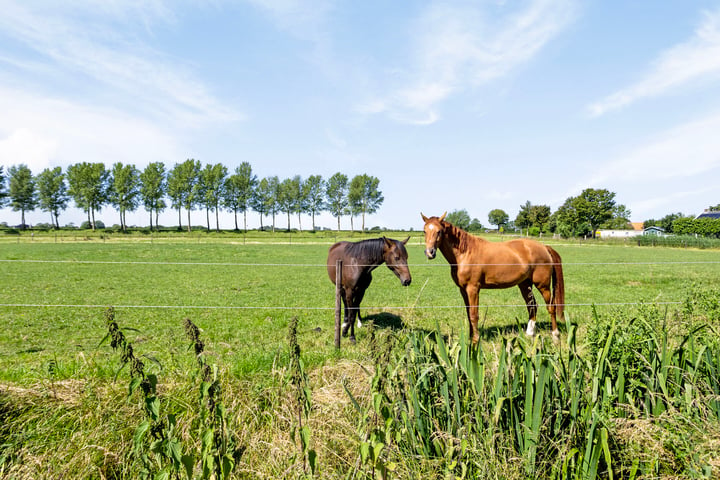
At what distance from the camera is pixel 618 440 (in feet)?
6.76

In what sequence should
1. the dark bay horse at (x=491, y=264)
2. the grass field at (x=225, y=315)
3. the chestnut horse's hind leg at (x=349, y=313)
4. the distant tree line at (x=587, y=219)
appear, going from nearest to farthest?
the grass field at (x=225, y=315) < the dark bay horse at (x=491, y=264) < the chestnut horse's hind leg at (x=349, y=313) < the distant tree line at (x=587, y=219)

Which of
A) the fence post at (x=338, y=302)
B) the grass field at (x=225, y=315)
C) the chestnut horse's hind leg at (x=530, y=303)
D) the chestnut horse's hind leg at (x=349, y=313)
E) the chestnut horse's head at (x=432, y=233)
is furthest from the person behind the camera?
the chestnut horse's hind leg at (x=349, y=313)

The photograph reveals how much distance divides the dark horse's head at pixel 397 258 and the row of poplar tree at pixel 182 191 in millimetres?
71388

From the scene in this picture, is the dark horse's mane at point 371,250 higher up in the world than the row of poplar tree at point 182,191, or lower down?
lower down

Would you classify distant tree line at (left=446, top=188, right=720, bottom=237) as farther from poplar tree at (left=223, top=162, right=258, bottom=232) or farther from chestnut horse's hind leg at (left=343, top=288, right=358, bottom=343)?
chestnut horse's hind leg at (left=343, top=288, right=358, bottom=343)

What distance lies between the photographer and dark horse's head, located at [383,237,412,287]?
552 centimetres

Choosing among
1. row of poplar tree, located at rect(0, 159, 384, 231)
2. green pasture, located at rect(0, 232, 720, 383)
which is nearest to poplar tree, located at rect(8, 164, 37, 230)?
row of poplar tree, located at rect(0, 159, 384, 231)

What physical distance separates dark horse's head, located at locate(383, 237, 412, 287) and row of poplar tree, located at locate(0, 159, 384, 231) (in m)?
71.4

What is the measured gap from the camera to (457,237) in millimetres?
5508

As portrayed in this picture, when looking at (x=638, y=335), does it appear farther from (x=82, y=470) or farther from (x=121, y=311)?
(x=121, y=311)

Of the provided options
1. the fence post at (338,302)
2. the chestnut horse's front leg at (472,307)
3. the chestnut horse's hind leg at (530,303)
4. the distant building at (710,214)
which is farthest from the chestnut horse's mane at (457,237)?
the distant building at (710,214)

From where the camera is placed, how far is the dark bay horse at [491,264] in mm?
5285

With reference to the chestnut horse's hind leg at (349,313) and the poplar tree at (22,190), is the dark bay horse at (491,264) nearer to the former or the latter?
the chestnut horse's hind leg at (349,313)

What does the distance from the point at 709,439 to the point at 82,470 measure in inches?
140
